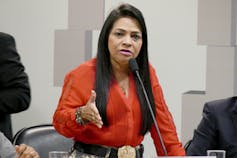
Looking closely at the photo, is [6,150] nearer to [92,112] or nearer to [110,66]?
[92,112]

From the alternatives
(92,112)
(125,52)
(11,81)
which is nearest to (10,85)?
(11,81)

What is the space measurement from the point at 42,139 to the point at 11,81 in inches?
13.3

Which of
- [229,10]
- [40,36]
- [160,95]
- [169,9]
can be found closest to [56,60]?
[40,36]

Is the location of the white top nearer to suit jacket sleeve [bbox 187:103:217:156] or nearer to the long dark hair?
the long dark hair

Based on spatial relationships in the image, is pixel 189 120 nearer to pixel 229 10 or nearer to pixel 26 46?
pixel 229 10

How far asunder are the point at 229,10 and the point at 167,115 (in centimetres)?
144

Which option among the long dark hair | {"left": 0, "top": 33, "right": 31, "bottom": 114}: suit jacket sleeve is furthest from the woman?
{"left": 0, "top": 33, "right": 31, "bottom": 114}: suit jacket sleeve

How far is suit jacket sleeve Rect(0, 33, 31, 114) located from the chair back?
130mm

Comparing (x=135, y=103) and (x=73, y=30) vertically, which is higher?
(x=73, y=30)

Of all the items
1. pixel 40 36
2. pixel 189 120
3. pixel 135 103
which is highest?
pixel 40 36

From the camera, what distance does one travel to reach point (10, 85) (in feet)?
9.16

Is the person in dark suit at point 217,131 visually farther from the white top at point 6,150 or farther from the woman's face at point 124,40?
the white top at point 6,150

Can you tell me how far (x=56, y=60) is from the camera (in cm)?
396

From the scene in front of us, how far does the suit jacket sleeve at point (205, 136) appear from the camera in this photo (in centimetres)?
252
